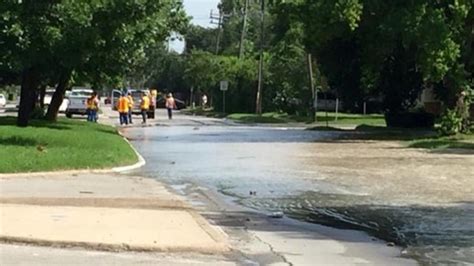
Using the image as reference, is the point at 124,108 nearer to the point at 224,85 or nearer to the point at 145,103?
the point at 145,103

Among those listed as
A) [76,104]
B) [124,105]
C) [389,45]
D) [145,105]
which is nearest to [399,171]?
[389,45]

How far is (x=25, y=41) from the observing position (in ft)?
80.9

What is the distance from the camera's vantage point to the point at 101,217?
13195 millimetres

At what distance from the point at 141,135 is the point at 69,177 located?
1994 centimetres

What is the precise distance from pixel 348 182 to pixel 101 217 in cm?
802

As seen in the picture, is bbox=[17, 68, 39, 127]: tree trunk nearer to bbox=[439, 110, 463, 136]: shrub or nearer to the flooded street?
the flooded street

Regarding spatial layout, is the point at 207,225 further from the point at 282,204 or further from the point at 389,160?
the point at 389,160

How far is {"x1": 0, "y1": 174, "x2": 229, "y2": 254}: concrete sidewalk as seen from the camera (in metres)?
11.2

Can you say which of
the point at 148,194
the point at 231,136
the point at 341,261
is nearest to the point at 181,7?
the point at 231,136

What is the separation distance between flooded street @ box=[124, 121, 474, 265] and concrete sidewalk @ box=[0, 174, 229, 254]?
6.13ft

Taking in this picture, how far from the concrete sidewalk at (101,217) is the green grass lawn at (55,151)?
48.4 inches

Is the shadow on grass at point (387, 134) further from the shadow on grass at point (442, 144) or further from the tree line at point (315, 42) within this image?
the shadow on grass at point (442, 144)

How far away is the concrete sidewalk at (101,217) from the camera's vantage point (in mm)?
11219

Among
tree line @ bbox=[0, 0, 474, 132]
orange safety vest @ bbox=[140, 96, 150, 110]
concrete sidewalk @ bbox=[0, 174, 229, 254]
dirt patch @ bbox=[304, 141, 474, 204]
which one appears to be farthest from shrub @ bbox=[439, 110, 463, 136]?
orange safety vest @ bbox=[140, 96, 150, 110]
